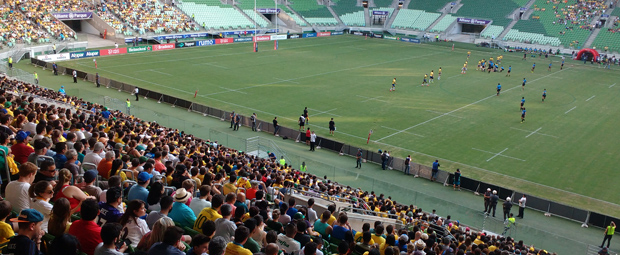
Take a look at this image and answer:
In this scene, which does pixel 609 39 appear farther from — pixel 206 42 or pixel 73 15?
pixel 73 15

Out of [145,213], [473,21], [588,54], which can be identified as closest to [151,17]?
[473,21]

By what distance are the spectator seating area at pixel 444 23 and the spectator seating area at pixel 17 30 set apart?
6548 cm

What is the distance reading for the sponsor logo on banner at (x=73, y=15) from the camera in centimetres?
6775

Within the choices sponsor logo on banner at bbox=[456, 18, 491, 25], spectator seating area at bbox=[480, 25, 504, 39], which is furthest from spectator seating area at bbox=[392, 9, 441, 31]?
spectator seating area at bbox=[480, 25, 504, 39]

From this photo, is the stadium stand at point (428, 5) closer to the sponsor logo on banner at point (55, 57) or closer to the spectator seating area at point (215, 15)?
the spectator seating area at point (215, 15)

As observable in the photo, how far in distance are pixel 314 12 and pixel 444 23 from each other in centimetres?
2551

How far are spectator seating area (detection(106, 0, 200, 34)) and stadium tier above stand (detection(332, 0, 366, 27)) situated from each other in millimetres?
34910

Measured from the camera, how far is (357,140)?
33.4m

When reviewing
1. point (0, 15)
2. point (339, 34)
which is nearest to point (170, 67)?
point (0, 15)

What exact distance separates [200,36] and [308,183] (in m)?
63.2

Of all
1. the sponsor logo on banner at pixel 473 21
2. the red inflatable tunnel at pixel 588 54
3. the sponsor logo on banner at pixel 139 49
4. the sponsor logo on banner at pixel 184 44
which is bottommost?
the sponsor logo on banner at pixel 139 49

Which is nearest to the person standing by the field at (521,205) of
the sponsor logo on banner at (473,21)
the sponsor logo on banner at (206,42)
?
the sponsor logo on banner at (206,42)

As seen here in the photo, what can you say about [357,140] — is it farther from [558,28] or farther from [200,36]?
[558,28]

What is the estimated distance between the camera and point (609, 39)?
7806 centimetres
